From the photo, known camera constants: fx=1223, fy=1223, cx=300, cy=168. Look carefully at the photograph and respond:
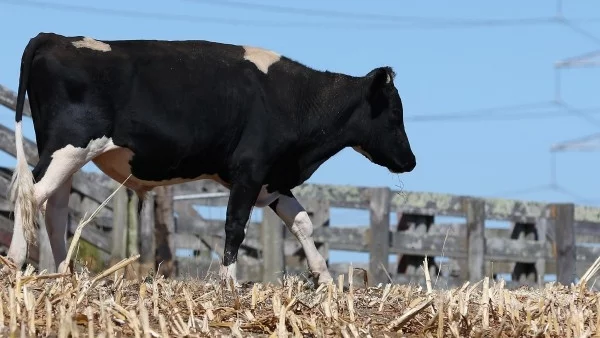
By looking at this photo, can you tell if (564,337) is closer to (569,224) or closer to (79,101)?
(79,101)

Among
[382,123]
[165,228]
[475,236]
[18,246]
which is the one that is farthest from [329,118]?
[475,236]

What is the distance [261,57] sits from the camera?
914cm

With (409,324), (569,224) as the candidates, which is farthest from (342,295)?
(569,224)

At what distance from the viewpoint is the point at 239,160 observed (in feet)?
28.3

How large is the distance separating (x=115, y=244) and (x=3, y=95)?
2.04 m

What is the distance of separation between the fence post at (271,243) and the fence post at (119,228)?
1.77 metres

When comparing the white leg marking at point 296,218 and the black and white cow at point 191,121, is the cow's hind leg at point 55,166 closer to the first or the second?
the black and white cow at point 191,121

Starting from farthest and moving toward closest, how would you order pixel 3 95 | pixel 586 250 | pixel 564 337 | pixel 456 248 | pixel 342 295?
pixel 586 250
pixel 456 248
pixel 3 95
pixel 342 295
pixel 564 337

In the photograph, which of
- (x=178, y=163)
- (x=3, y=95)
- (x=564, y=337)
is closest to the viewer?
(x=564, y=337)

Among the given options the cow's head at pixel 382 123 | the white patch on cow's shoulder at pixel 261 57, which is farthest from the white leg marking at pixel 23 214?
the cow's head at pixel 382 123

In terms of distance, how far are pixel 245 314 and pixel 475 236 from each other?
11056 mm

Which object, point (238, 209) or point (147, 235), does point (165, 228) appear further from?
point (238, 209)

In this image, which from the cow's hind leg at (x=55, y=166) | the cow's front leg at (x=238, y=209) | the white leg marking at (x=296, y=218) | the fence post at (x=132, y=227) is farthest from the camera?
the fence post at (x=132, y=227)

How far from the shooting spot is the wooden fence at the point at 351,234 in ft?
44.1
